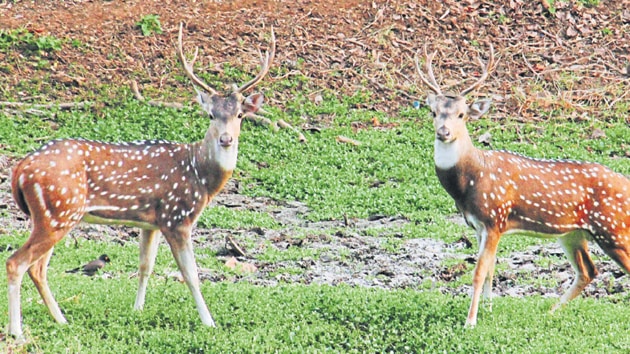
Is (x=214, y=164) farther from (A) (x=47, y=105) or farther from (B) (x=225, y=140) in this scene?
(A) (x=47, y=105)

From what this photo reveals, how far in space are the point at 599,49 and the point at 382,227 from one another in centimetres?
738

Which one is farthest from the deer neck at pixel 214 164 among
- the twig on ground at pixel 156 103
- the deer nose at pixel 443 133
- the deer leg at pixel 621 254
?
the twig on ground at pixel 156 103

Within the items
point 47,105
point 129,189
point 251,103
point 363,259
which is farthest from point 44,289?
point 47,105

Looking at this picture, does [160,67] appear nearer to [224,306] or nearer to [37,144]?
[37,144]

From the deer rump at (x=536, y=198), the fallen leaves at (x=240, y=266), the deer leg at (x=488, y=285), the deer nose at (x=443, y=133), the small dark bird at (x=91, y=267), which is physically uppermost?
the deer nose at (x=443, y=133)

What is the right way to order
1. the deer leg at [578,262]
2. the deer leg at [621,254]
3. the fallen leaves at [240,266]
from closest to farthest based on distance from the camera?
the deer leg at [621,254]
the deer leg at [578,262]
the fallen leaves at [240,266]

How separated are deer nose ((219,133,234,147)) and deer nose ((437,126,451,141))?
1.73 metres

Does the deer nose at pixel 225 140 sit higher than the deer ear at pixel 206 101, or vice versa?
the deer ear at pixel 206 101

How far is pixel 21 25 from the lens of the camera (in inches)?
668

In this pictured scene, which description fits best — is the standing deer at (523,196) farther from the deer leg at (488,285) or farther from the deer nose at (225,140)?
the deer nose at (225,140)

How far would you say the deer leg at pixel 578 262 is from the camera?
979 centimetres

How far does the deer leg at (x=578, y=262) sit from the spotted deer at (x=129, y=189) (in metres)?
3.06

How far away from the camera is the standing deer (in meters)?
9.43

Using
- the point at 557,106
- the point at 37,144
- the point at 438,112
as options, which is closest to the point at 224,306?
the point at 438,112
